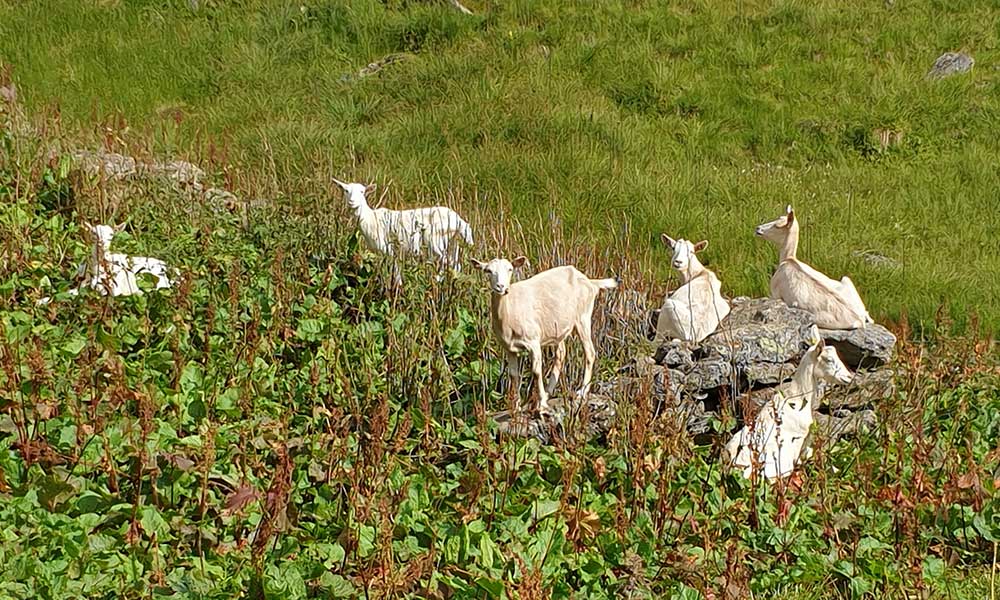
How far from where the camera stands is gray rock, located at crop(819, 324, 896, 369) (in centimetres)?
606

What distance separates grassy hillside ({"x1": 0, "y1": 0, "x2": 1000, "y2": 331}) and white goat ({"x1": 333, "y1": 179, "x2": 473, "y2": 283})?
480mm

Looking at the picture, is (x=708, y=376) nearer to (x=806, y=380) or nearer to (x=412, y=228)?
(x=806, y=380)

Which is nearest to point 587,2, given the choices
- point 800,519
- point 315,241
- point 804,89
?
point 804,89

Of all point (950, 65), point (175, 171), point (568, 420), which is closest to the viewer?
point (568, 420)

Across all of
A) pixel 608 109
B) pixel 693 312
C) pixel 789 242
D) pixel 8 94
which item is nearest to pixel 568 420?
pixel 693 312

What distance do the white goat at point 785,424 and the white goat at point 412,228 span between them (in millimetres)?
2335

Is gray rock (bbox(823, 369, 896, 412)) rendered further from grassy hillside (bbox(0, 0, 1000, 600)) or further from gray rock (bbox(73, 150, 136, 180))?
gray rock (bbox(73, 150, 136, 180))

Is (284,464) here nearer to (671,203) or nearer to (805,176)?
(671,203)

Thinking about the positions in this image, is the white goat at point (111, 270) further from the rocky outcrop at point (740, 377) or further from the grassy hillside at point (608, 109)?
the rocky outcrop at point (740, 377)

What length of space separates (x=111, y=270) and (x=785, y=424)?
3.35m

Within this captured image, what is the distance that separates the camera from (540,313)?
205 inches

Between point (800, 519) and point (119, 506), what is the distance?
254cm

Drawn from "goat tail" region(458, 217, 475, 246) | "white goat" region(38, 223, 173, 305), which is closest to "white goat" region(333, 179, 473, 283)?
"goat tail" region(458, 217, 475, 246)

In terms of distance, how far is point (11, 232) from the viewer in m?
6.39
